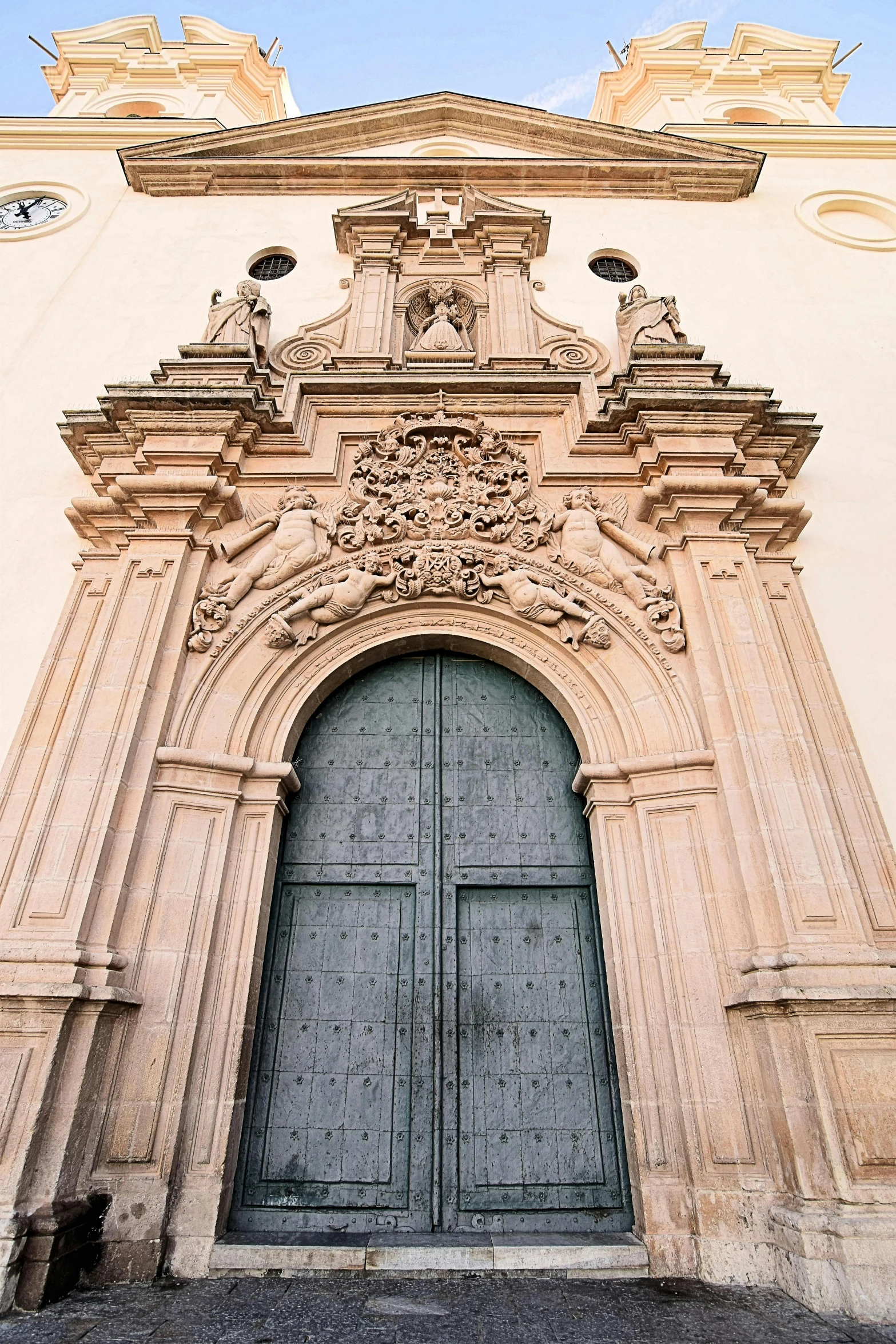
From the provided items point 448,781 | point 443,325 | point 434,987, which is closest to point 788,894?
point 434,987

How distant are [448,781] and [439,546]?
1.94 meters

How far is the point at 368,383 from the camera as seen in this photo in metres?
7.12

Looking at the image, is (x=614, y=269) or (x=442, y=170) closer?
(x=614, y=269)

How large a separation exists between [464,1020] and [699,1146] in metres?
1.55

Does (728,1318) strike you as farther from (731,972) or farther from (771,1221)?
(731,972)

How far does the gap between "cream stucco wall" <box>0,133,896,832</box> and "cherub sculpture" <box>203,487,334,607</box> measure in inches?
65.3

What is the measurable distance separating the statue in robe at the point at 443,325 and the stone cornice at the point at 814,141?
527 cm

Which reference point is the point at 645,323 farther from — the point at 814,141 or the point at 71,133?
the point at 71,133

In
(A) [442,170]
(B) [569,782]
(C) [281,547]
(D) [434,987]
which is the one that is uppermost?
(A) [442,170]

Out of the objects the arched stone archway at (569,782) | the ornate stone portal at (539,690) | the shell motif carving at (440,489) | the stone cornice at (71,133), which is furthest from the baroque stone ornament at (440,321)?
the stone cornice at (71,133)

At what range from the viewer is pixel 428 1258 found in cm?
402

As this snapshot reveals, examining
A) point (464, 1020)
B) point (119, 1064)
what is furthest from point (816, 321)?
point (119, 1064)

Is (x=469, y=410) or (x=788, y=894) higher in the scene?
(x=469, y=410)

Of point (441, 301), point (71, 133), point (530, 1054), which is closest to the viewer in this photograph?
point (530, 1054)
